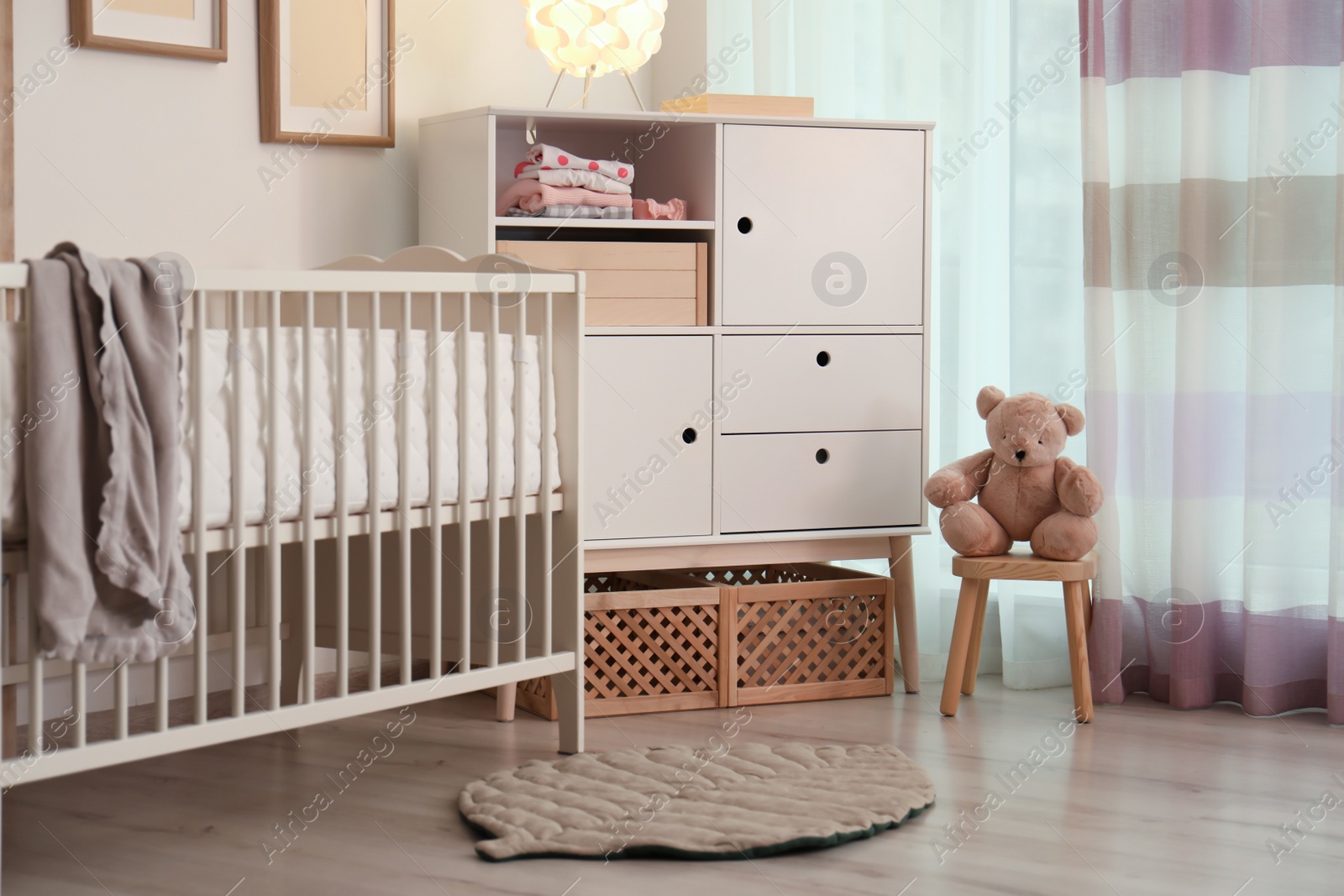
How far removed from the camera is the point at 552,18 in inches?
96.0

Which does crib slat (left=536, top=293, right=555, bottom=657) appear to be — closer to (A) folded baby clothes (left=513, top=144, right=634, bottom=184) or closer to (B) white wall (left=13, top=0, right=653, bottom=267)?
(A) folded baby clothes (left=513, top=144, right=634, bottom=184)

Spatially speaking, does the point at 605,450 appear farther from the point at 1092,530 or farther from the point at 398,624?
the point at 1092,530

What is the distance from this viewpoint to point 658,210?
2395 millimetres

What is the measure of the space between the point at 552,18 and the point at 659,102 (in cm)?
65

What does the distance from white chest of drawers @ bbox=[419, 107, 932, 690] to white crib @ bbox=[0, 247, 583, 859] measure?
0.70ft

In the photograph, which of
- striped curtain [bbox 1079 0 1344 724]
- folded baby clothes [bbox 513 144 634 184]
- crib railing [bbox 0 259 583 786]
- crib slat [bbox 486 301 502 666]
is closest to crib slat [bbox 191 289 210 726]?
crib railing [bbox 0 259 583 786]

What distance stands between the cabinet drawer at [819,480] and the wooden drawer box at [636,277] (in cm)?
26

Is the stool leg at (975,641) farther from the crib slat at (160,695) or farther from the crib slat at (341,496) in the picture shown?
the crib slat at (160,695)

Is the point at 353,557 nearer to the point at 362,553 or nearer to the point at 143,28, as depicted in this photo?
the point at 362,553

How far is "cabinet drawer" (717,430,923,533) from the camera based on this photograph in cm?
241

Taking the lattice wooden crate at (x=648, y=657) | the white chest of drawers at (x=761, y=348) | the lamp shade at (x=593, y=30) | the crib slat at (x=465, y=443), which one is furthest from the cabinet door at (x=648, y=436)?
the lamp shade at (x=593, y=30)

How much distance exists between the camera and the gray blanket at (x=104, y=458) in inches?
56.1

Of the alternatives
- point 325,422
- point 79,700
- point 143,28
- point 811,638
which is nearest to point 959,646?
point 811,638

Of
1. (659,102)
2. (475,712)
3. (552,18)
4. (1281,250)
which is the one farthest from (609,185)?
(1281,250)
